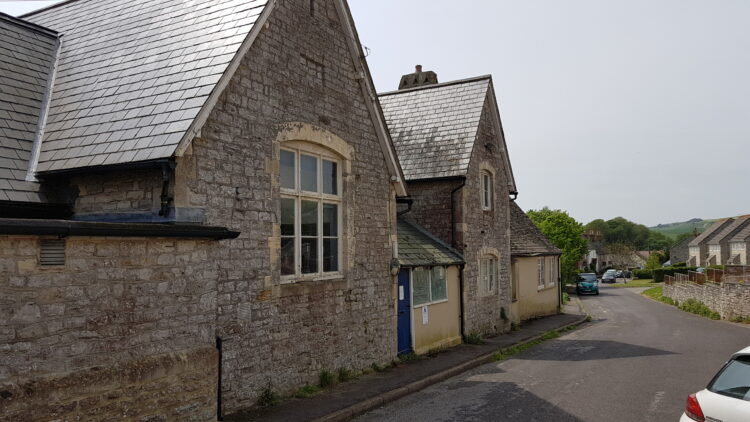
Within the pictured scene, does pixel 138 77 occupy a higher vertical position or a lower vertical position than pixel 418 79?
lower

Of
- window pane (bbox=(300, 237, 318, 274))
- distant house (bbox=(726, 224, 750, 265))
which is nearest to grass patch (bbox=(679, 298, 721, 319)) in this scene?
window pane (bbox=(300, 237, 318, 274))

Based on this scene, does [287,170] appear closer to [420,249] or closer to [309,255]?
[309,255]

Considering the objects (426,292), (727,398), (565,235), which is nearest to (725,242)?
(565,235)

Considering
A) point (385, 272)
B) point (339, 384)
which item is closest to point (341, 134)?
point (385, 272)

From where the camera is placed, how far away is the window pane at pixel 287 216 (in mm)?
10352

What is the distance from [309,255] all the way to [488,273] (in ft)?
35.1

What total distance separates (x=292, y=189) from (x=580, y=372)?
303 inches

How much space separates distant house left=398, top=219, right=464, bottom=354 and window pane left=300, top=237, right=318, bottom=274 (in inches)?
137

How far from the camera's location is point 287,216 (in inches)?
413

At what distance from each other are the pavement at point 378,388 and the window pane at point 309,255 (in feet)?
7.18

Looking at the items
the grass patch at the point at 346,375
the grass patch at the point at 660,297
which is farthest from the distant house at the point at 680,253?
the grass patch at the point at 346,375

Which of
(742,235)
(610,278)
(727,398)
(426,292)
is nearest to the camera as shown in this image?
(727,398)

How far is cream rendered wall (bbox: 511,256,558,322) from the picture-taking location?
24.4 meters

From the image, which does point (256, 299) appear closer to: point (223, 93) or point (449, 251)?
point (223, 93)
